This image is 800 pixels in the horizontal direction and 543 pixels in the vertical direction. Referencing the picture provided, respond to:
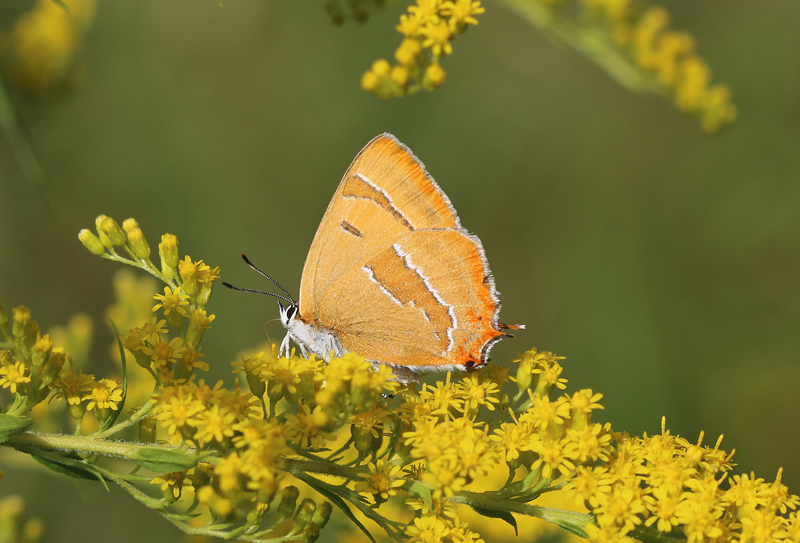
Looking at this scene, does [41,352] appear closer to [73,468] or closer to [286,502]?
[73,468]

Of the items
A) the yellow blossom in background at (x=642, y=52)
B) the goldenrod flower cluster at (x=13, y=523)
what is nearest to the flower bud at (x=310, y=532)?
the goldenrod flower cluster at (x=13, y=523)

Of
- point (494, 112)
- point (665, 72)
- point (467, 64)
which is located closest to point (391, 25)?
point (467, 64)

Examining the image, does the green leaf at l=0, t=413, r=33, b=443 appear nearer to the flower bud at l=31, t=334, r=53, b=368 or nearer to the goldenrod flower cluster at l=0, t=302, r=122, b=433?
the goldenrod flower cluster at l=0, t=302, r=122, b=433

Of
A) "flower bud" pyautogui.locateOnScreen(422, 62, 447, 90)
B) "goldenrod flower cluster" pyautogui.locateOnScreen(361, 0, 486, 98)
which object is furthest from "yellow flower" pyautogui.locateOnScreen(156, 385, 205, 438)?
"flower bud" pyautogui.locateOnScreen(422, 62, 447, 90)

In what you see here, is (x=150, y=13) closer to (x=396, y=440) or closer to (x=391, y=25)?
(x=391, y=25)

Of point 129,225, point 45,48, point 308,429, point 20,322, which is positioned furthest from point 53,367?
point 45,48

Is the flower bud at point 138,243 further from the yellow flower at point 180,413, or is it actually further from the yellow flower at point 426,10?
the yellow flower at point 426,10
